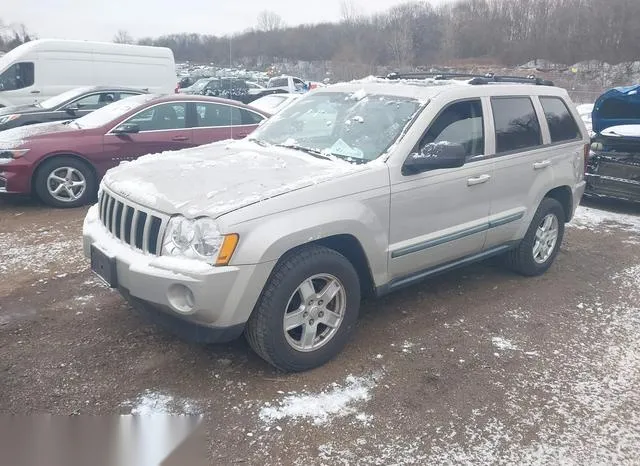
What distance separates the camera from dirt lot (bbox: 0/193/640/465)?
284 cm

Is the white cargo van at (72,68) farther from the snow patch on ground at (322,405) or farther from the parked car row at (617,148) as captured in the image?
the snow patch on ground at (322,405)

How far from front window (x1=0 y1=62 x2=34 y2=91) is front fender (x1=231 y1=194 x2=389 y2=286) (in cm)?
1282

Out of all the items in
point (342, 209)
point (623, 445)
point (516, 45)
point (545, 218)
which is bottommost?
point (623, 445)

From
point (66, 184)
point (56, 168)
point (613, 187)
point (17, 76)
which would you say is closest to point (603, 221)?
point (613, 187)

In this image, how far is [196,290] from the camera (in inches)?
115

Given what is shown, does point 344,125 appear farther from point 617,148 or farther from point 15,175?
point 617,148

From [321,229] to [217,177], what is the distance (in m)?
0.76

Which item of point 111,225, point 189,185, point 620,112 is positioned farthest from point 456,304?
point 620,112

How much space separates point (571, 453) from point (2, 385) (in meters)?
3.14

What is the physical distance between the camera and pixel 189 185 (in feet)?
11.0

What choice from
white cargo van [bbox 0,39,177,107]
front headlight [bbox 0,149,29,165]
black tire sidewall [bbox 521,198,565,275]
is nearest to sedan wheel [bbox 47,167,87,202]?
front headlight [bbox 0,149,29,165]

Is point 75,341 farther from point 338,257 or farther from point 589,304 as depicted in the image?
point 589,304

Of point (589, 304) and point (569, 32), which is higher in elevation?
point (569, 32)

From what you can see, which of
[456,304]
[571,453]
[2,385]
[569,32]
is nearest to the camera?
[571,453]
